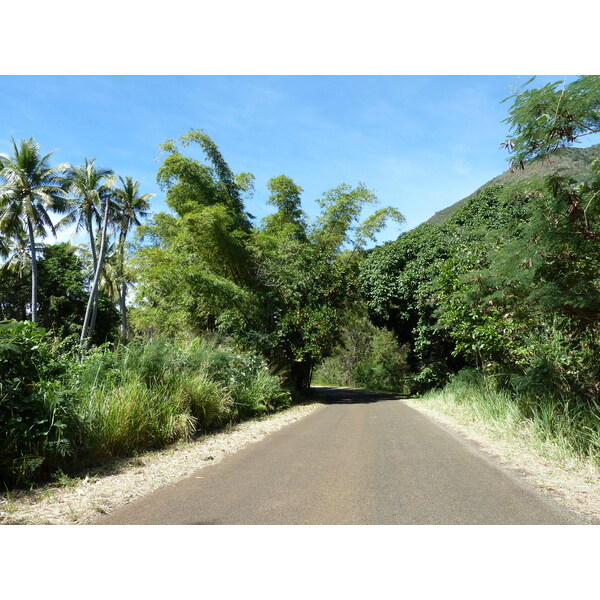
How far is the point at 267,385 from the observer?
13.5m

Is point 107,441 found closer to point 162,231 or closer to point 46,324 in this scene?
point 162,231

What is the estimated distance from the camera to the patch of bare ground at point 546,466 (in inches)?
169

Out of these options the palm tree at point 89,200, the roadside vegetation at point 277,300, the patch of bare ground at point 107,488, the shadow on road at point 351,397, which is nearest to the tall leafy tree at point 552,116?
the roadside vegetation at point 277,300

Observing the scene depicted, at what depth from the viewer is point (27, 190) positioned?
985 inches

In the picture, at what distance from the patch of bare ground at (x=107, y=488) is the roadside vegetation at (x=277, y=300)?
0.34 metres

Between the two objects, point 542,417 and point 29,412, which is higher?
point 29,412

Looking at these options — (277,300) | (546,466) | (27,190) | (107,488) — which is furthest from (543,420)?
(27,190)

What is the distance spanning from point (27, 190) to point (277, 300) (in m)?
17.7

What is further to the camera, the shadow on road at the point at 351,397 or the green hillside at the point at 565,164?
the shadow on road at the point at 351,397

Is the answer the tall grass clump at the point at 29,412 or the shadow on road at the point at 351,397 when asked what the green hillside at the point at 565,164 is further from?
the shadow on road at the point at 351,397

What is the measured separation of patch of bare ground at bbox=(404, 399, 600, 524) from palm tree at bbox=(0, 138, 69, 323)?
24.5 metres

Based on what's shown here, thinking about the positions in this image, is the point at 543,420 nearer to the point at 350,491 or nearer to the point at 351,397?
the point at 350,491

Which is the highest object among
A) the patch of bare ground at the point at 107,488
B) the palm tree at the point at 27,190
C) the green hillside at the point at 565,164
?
the palm tree at the point at 27,190

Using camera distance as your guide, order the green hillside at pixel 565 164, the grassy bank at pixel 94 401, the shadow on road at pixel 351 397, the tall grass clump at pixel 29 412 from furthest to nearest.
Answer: the shadow on road at pixel 351 397, the green hillside at pixel 565 164, the grassy bank at pixel 94 401, the tall grass clump at pixel 29 412
